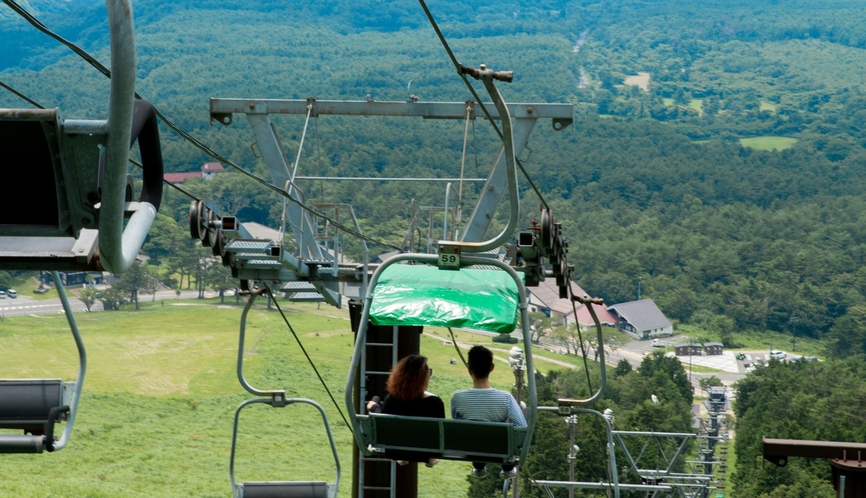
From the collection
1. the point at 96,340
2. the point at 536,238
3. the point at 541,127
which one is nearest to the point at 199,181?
the point at 96,340

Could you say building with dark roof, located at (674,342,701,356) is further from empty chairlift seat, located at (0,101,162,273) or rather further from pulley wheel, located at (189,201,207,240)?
empty chairlift seat, located at (0,101,162,273)

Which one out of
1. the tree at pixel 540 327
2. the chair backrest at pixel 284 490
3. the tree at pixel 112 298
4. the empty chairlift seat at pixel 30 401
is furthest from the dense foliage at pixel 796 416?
the tree at pixel 112 298

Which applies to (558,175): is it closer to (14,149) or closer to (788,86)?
(788,86)

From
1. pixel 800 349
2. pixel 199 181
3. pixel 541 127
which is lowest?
pixel 800 349

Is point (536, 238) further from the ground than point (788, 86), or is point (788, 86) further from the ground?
point (788, 86)

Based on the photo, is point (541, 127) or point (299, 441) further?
point (541, 127)

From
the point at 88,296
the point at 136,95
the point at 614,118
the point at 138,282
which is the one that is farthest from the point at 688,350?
the point at 136,95

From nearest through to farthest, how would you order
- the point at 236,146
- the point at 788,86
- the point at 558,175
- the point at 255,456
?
the point at 255,456, the point at 236,146, the point at 558,175, the point at 788,86

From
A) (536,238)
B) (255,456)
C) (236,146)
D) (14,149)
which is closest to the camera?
(14,149)
